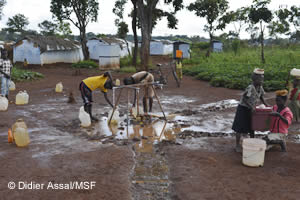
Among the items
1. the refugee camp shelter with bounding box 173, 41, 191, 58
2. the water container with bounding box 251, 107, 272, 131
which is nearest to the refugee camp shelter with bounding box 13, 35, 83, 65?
the refugee camp shelter with bounding box 173, 41, 191, 58

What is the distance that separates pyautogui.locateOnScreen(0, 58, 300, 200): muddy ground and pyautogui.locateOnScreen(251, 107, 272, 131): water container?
498 millimetres

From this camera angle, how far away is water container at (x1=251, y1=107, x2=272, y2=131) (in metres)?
4.48

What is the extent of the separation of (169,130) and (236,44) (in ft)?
56.3

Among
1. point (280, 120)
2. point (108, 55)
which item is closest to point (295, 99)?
point (280, 120)

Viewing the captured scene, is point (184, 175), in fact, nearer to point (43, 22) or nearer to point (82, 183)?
point (82, 183)

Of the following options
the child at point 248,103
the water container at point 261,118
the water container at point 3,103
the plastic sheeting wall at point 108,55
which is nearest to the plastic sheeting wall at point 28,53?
the plastic sheeting wall at point 108,55

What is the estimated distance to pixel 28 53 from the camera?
22188 mm

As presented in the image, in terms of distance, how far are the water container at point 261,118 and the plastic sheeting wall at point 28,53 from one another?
20709mm

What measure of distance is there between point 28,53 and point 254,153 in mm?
21855

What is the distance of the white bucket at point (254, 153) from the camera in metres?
4.02

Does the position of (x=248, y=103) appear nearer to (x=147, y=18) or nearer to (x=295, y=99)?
(x=295, y=99)

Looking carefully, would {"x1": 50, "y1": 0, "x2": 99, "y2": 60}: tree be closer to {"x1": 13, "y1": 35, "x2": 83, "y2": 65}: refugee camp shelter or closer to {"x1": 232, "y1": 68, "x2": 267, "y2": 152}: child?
{"x1": 13, "y1": 35, "x2": 83, "y2": 65}: refugee camp shelter

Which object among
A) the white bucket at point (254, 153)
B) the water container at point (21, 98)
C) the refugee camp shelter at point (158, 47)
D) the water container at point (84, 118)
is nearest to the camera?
the white bucket at point (254, 153)

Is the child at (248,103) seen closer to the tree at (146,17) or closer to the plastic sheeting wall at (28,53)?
the tree at (146,17)
